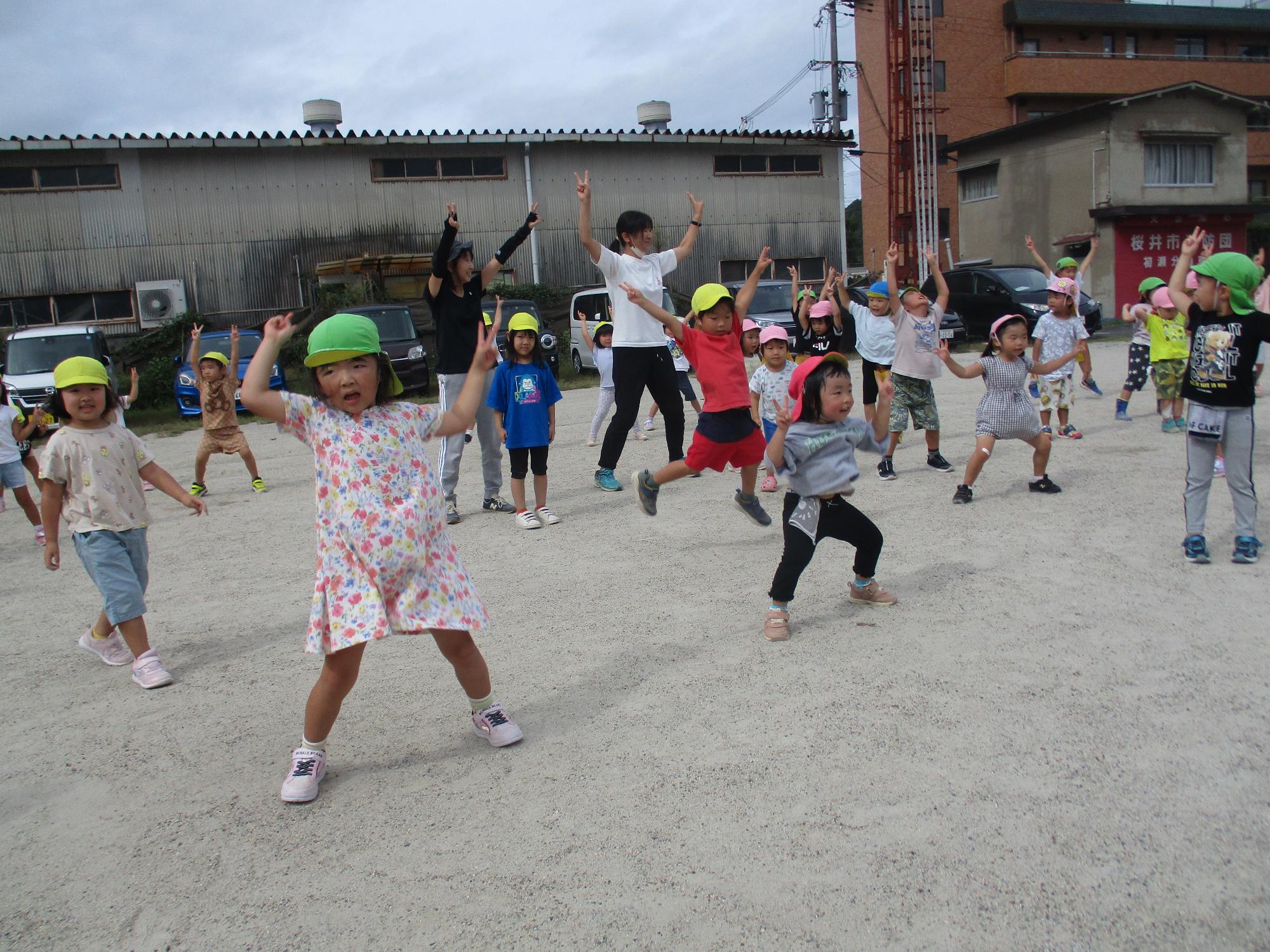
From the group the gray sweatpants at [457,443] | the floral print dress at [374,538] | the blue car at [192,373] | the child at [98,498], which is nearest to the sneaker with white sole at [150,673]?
the child at [98,498]

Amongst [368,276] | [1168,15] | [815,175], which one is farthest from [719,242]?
[1168,15]

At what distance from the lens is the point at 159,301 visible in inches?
883

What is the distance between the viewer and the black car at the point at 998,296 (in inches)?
803

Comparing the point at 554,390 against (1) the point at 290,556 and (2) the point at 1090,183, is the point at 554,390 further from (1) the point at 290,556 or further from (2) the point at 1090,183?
(2) the point at 1090,183

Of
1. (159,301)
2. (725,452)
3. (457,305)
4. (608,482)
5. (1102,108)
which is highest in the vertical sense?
(1102,108)

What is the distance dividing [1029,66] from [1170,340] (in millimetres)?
36120

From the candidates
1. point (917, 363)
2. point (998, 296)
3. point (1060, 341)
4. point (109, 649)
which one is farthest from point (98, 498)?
point (998, 296)

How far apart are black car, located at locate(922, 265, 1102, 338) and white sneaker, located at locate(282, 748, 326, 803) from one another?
18797 mm

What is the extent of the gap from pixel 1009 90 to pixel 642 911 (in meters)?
44.2

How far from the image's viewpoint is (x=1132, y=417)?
33.7ft

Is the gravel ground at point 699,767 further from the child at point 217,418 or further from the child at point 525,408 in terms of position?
the child at point 217,418

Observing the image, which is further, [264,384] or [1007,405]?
[1007,405]

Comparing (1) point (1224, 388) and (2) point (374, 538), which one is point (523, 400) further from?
(1) point (1224, 388)

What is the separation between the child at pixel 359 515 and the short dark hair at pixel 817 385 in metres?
1.77
